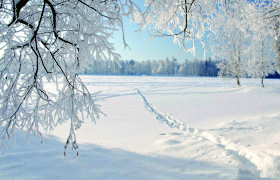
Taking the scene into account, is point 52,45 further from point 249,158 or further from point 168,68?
point 168,68

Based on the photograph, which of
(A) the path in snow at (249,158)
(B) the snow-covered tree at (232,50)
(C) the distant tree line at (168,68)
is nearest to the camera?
(A) the path in snow at (249,158)

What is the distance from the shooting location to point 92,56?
5.97ft

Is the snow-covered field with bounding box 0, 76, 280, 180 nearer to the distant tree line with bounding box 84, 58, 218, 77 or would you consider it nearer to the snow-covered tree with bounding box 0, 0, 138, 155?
the snow-covered tree with bounding box 0, 0, 138, 155

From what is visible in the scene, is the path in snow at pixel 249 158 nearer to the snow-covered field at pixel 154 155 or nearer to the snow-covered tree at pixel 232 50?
the snow-covered field at pixel 154 155

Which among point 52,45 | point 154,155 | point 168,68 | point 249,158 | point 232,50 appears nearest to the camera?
point 52,45

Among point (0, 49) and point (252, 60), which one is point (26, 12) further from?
point (252, 60)

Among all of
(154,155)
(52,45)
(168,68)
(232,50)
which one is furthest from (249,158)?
(168,68)

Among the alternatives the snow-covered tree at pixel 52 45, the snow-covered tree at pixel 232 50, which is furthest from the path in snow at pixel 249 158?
the snow-covered tree at pixel 232 50

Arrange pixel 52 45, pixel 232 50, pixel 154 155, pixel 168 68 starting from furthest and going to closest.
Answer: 1. pixel 168 68
2. pixel 232 50
3. pixel 154 155
4. pixel 52 45

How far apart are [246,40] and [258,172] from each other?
20659mm

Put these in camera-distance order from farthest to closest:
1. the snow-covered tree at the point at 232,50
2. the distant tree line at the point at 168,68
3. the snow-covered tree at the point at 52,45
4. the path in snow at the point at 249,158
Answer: the distant tree line at the point at 168,68, the snow-covered tree at the point at 232,50, the path in snow at the point at 249,158, the snow-covered tree at the point at 52,45

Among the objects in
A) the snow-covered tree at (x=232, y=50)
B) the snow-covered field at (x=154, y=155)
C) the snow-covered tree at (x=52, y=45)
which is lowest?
the snow-covered field at (x=154, y=155)

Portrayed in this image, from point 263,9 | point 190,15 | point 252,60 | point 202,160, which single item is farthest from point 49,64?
point 252,60

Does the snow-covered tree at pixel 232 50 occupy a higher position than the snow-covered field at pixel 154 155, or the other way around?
the snow-covered tree at pixel 232 50
